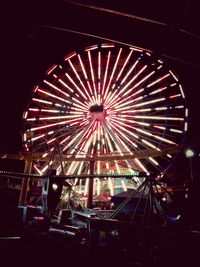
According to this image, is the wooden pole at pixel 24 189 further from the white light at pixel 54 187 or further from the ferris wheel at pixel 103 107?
the white light at pixel 54 187

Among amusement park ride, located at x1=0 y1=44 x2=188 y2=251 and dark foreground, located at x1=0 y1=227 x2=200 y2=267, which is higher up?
amusement park ride, located at x1=0 y1=44 x2=188 y2=251

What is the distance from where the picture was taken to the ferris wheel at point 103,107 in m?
16.7

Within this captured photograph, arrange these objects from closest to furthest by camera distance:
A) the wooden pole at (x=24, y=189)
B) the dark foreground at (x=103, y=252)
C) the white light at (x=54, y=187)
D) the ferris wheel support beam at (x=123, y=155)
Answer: the dark foreground at (x=103, y=252)
the white light at (x=54, y=187)
the ferris wheel support beam at (x=123, y=155)
the wooden pole at (x=24, y=189)

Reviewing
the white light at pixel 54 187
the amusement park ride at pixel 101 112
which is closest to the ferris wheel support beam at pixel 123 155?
the amusement park ride at pixel 101 112

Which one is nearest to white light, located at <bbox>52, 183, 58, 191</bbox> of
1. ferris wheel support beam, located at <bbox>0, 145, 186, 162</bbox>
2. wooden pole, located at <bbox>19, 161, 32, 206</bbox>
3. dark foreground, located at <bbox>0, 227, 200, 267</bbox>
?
dark foreground, located at <bbox>0, 227, 200, 267</bbox>

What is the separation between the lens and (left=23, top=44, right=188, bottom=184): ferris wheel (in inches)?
658

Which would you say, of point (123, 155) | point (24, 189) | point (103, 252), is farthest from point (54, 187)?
point (24, 189)

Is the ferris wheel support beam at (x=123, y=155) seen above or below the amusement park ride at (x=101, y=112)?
below

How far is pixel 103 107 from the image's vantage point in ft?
58.0

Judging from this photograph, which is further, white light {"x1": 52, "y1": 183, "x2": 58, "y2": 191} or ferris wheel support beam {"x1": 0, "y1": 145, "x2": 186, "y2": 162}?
ferris wheel support beam {"x1": 0, "y1": 145, "x2": 186, "y2": 162}

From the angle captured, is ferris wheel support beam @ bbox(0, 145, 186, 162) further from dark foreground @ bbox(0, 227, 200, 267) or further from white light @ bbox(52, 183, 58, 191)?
dark foreground @ bbox(0, 227, 200, 267)

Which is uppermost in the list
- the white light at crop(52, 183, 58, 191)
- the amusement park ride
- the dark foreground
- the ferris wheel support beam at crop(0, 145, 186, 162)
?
the amusement park ride

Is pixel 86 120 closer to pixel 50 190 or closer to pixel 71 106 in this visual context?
pixel 71 106

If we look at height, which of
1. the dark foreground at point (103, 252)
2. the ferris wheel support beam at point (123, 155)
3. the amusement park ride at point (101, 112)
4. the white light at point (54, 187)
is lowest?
the dark foreground at point (103, 252)
